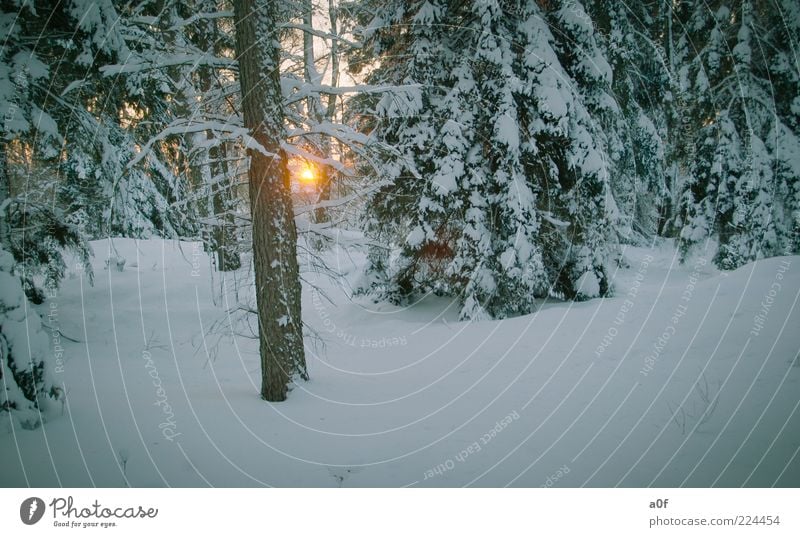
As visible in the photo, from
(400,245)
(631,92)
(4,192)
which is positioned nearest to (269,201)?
(4,192)

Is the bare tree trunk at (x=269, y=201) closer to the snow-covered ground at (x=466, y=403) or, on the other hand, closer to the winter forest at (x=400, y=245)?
the winter forest at (x=400, y=245)

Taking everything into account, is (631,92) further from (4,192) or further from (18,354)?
(18,354)

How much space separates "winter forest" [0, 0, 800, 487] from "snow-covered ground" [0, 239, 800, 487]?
0.13 ft

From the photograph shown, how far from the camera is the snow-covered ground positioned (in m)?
3.73

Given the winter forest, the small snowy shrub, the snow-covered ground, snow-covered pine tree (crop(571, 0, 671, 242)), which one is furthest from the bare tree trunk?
snow-covered pine tree (crop(571, 0, 671, 242))

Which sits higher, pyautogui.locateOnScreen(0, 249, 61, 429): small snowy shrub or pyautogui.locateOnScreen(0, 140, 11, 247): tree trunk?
pyautogui.locateOnScreen(0, 140, 11, 247): tree trunk

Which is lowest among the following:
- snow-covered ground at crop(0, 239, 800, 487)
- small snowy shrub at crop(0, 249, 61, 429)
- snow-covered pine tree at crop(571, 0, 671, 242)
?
snow-covered ground at crop(0, 239, 800, 487)

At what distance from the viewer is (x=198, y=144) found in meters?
4.61

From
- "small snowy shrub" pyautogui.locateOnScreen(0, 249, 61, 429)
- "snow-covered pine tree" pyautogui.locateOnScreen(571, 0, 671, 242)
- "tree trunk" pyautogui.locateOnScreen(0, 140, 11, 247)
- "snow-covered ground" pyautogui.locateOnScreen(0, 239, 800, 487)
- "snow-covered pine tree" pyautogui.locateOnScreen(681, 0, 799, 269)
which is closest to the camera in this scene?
"snow-covered ground" pyautogui.locateOnScreen(0, 239, 800, 487)

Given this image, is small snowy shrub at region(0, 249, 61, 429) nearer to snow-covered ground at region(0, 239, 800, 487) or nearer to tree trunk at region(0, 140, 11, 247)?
snow-covered ground at region(0, 239, 800, 487)

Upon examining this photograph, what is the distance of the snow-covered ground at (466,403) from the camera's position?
373 centimetres

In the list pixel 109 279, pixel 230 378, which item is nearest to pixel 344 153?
pixel 230 378

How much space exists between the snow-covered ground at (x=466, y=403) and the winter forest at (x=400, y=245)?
4 cm
